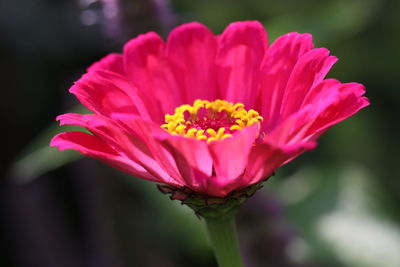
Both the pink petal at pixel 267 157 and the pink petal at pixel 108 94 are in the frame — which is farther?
the pink petal at pixel 108 94

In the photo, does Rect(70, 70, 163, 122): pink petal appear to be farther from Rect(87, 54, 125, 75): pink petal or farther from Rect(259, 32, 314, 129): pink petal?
Rect(259, 32, 314, 129): pink petal

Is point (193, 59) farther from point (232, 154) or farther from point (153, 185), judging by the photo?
point (153, 185)

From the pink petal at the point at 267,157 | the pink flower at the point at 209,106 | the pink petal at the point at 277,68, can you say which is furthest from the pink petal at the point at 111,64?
the pink petal at the point at 267,157

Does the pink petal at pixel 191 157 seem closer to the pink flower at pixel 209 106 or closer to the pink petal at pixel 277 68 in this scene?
the pink flower at pixel 209 106

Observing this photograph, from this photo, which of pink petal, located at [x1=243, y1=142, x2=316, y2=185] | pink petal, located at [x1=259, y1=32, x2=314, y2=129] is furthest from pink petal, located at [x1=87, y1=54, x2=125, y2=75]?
pink petal, located at [x1=243, y1=142, x2=316, y2=185]

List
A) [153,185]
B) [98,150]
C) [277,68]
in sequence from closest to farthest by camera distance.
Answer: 1. [98,150]
2. [277,68]
3. [153,185]

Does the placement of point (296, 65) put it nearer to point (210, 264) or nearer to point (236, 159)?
point (236, 159)

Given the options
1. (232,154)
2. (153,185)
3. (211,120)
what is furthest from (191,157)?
(153,185)
